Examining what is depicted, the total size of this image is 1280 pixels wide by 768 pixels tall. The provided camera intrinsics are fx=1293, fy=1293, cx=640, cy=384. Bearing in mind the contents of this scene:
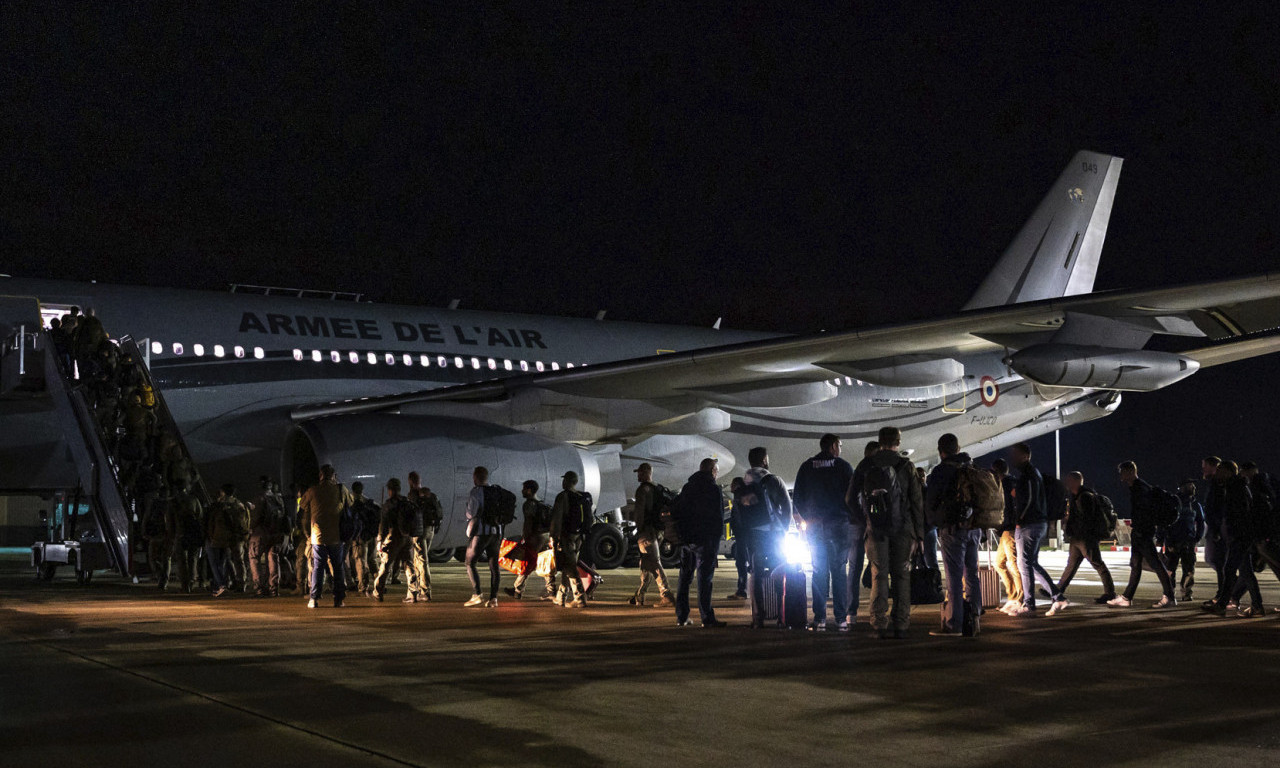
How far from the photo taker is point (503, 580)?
736 inches

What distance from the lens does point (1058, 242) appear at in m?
23.8

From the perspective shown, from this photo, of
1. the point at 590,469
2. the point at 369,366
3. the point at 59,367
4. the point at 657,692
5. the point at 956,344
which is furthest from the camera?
the point at 369,366

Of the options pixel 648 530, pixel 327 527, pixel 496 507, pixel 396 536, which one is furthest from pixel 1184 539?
pixel 327 527

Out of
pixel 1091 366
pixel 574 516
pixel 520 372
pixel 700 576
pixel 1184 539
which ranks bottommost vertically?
pixel 700 576

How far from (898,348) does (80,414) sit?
985 centimetres

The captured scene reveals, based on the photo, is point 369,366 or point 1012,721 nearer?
point 1012,721

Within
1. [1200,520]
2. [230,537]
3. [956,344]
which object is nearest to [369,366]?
[230,537]

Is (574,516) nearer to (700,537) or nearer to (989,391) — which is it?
(700,537)

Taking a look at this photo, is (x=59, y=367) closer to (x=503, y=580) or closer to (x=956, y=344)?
(x=503, y=580)

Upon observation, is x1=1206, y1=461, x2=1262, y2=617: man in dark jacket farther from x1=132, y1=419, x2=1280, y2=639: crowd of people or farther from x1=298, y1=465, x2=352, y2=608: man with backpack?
x1=298, y1=465, x2=352, y2=608: man with backpack

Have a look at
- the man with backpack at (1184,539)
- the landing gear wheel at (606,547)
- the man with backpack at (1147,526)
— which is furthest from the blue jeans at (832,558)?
the landing gear wheel at (606,547)

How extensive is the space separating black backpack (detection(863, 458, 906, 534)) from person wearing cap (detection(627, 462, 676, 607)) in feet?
11.2

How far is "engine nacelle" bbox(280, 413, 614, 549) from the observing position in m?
15.7

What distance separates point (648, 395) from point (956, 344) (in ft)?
16.4
